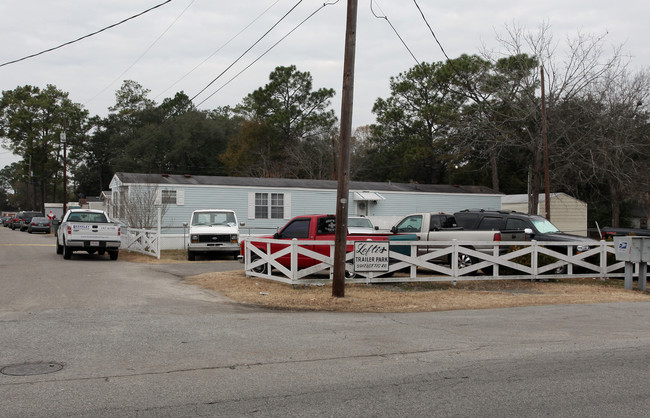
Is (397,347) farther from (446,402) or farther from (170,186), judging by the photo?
(170,186)

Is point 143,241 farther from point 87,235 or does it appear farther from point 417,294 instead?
point 417,294

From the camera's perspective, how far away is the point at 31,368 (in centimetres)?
633

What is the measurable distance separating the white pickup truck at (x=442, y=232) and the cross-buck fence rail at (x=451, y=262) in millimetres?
347

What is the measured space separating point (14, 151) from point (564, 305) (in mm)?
82466

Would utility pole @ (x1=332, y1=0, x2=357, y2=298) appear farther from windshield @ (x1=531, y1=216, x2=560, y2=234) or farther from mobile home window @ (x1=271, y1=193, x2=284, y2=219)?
mobile home window @ (x1=271, y1=193, x2=284, y2=219)

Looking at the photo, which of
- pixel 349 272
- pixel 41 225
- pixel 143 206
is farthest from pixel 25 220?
pixel 349 272

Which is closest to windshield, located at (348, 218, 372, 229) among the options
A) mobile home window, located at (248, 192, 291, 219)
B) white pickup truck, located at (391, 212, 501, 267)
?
white pickup truck, located at (391, 212, 501, 267)

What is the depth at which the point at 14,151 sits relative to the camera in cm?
7919

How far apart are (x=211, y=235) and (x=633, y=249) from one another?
13.9 metres

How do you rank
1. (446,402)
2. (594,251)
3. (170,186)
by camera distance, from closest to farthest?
(446,402), (594,251), (170,186)

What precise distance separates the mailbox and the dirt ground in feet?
2.65

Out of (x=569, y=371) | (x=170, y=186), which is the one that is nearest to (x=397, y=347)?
(x=569, y=371)

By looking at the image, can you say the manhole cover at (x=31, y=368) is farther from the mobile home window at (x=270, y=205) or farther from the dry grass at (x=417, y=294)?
the mobile home window at (x=270, y=205)

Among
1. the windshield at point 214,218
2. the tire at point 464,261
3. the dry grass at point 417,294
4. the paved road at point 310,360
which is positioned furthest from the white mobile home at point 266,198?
the paved road at point 310,360
